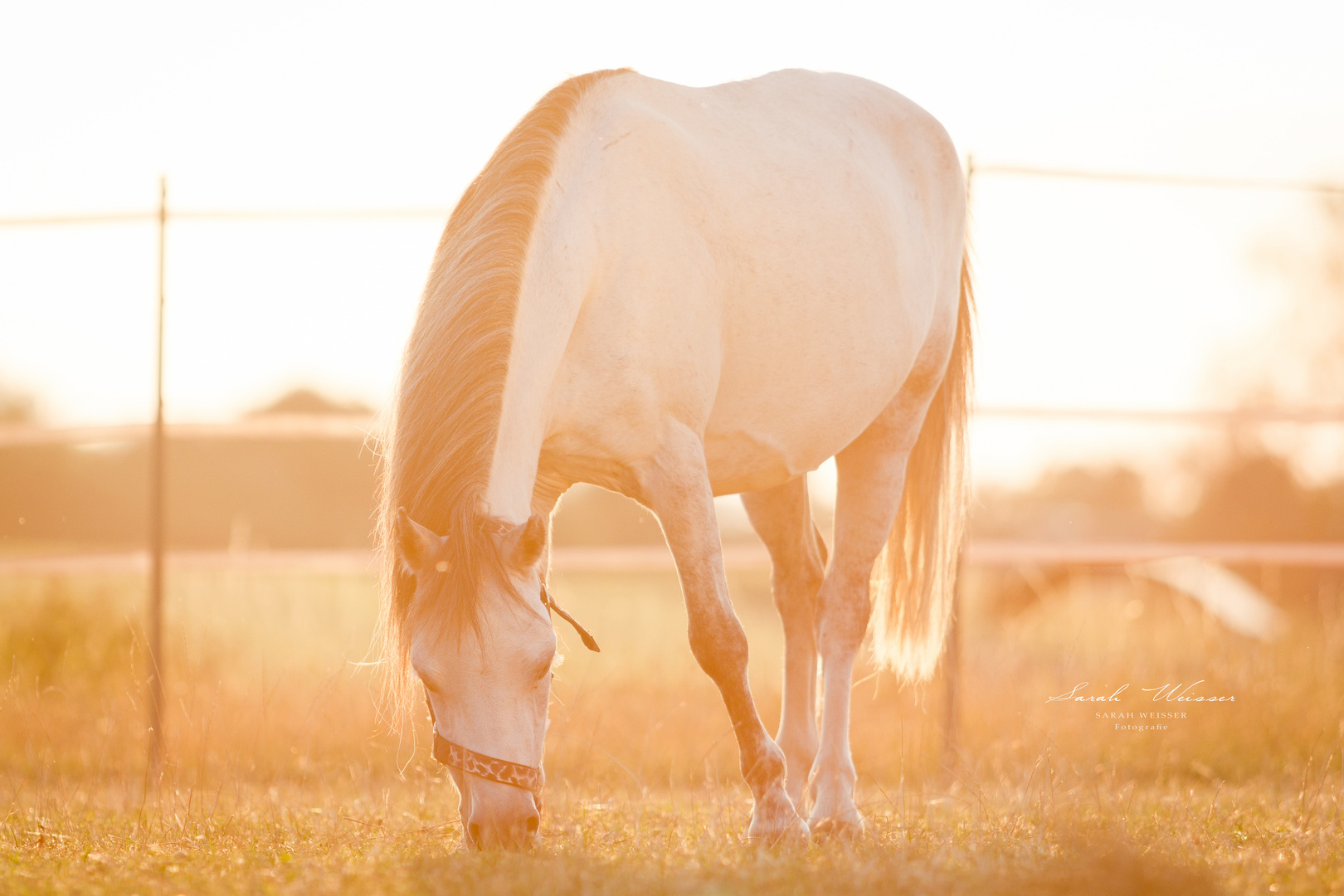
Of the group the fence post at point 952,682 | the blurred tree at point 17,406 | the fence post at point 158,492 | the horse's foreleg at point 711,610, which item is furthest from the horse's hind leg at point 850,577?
the blurred tree at point 17,406

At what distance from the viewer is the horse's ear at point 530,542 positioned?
94.7 inches

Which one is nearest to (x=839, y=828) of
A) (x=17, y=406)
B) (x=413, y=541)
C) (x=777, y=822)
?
(x=777, y=822)

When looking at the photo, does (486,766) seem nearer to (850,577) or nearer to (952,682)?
(850,577)

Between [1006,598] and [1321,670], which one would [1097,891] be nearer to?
[1321,670]

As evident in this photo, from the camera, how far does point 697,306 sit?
2.98 metres

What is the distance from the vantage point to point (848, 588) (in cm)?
370

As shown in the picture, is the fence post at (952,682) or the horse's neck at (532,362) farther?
the fence post at (952,682)

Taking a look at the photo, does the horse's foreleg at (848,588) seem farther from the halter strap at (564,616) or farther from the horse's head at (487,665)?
the horse's head at (487,665)

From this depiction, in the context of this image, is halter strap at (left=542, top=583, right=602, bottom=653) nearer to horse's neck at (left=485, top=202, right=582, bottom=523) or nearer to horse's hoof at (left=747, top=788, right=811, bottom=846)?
horse's neck at (left=485, top=202, right=582, bottom=523)

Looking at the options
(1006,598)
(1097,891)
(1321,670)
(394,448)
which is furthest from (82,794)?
(1006,598)

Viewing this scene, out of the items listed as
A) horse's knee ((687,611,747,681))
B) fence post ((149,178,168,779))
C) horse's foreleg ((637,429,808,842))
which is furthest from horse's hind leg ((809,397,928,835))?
fence post ((149,178,168,779))

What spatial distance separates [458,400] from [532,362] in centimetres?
20

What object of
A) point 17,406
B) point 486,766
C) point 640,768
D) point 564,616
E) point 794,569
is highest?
point 564,616

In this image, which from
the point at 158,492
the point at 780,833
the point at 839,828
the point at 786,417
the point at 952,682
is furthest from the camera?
the point at 952,682
